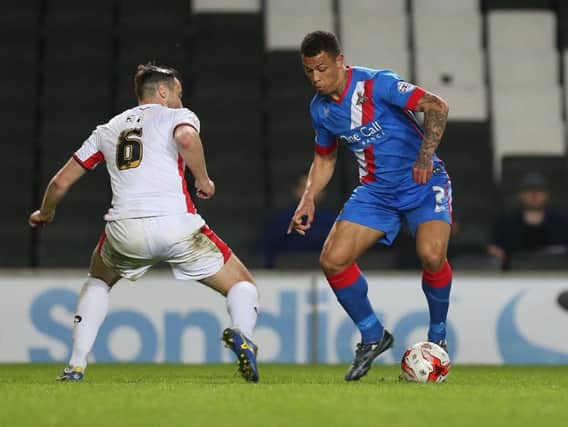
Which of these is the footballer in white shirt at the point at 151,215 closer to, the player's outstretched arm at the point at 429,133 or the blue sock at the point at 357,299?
the blue sock at the point at 357,299

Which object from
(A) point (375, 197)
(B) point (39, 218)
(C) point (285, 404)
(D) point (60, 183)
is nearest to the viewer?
(C) point (285, 404)

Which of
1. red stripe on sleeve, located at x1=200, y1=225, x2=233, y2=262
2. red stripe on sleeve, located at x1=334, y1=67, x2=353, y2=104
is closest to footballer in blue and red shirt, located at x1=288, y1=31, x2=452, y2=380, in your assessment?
red stripe on sleeve, located at x1=334, y1=67, x2=353, y2=104

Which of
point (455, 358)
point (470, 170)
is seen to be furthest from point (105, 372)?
point (470, 170)

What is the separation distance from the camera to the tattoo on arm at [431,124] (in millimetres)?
5891

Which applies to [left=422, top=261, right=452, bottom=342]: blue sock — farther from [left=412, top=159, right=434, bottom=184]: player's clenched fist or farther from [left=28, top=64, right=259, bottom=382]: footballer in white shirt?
[left=28, top=64, right=259, bottom=382]: footballer in white shirt

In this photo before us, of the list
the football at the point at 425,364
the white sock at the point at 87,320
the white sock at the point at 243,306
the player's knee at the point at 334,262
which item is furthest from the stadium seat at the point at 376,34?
the white sock at the point at 87,320

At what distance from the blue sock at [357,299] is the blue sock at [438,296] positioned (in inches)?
10.3

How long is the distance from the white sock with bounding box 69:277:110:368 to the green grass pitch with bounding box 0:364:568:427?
269mm

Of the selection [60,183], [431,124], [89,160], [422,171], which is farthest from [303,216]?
[60,183]

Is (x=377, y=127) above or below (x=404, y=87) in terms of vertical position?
below

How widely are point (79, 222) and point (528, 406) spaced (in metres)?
6.24

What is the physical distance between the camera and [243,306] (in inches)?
228

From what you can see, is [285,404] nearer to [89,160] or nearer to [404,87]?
[89,160]

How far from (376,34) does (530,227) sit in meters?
2.99
